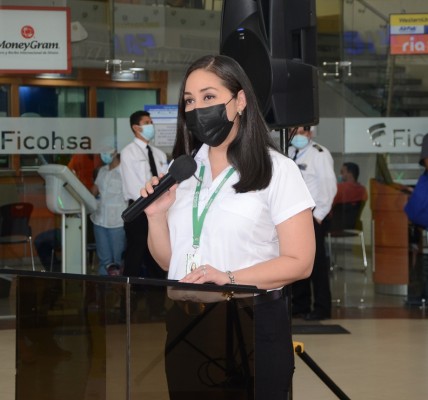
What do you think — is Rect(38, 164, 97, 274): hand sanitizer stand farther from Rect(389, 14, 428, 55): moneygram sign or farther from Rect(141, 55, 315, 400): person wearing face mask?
Rect(141, 55, 315, 400): person wearing face mask

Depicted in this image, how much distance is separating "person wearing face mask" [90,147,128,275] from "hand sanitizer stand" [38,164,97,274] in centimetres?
9

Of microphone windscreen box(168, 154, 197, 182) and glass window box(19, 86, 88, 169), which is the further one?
glass window box(19, 86, 88, 169)

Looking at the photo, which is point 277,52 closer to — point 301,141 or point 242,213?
point 242,213

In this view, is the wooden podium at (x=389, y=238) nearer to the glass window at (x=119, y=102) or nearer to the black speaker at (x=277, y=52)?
the glass window at (x=119, y=102)

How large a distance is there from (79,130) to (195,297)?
6552mm

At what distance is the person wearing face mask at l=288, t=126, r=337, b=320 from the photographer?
333 inches

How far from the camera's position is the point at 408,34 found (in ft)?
31.2

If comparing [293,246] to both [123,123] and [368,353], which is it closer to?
[368,353]

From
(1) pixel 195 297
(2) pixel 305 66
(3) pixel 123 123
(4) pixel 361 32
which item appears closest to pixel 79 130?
(3) pixel 123 123

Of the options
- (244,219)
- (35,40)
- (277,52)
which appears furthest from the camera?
(35,40)

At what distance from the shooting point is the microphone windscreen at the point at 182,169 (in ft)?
8.82

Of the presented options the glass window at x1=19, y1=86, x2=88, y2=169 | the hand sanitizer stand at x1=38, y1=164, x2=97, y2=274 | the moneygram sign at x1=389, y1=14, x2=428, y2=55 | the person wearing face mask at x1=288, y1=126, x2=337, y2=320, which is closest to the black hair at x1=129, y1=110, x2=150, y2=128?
the glass window at x1=19, y1=86, x2=88, y2=169

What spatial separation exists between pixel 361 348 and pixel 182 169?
504cm

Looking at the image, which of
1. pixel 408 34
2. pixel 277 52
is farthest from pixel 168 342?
pixel 408 34
